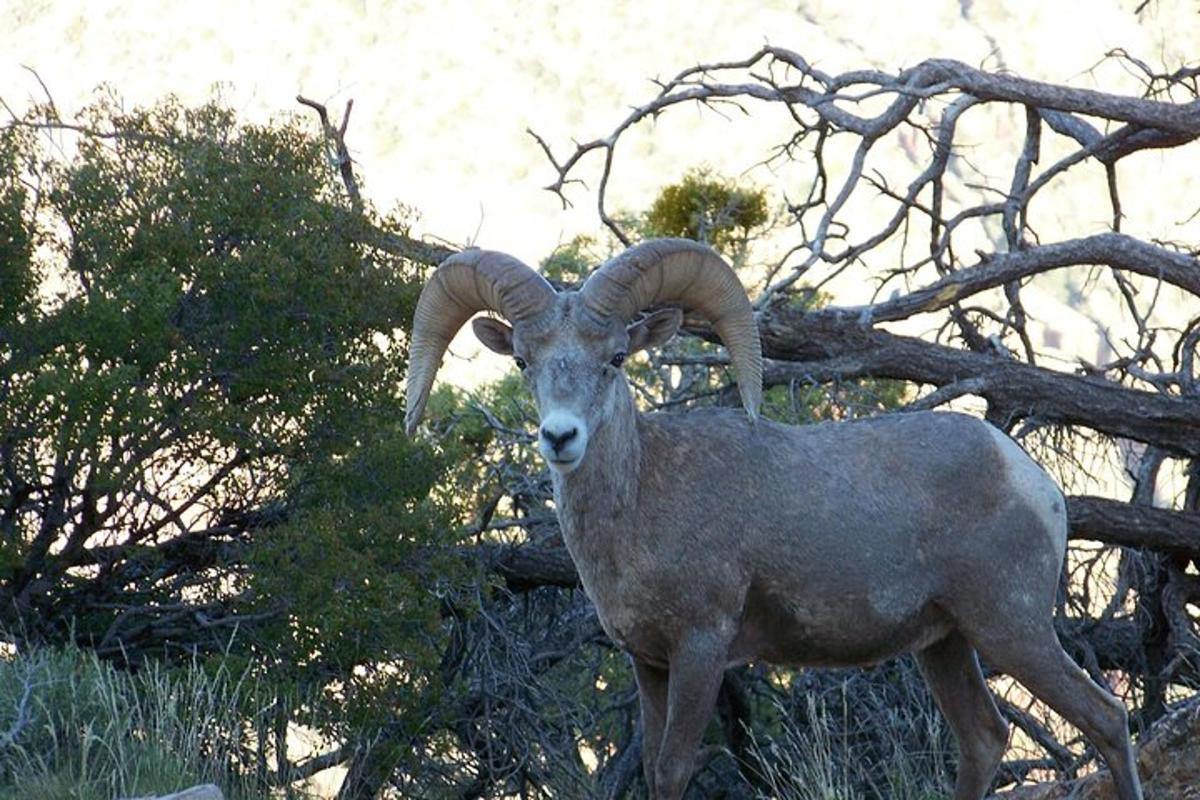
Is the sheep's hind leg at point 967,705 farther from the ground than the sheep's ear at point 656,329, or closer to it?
closer to it

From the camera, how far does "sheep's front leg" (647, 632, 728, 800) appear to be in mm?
6637

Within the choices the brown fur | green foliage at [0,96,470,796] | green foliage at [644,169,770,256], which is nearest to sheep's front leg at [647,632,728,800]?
the brown fur

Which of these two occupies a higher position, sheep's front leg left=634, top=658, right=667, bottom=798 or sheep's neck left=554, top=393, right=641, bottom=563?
sheep's neck left=554, top=393, right=641, bottom=563

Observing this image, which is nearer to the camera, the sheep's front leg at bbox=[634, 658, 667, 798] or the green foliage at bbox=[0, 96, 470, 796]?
the sheep's front leg at bbox=[634, 658, 667, 798]

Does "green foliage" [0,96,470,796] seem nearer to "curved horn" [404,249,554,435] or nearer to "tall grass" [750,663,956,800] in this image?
"curved horn" [404,249,554,435]

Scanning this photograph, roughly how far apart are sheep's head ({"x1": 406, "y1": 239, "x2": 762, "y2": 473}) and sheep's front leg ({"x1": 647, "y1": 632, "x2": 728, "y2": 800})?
2.77 feet

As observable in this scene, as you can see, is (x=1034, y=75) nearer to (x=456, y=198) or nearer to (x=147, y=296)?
(x=456, y=198)

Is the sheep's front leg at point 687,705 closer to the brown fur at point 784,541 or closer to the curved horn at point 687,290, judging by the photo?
the brown fur at point 784,541

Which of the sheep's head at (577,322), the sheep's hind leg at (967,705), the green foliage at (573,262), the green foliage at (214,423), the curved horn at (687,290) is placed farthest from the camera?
the green foliage at (573,262)

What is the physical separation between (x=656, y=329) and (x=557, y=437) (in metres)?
1.10

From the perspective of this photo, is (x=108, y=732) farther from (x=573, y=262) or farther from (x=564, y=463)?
(x=573, y=262)

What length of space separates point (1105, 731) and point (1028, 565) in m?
0.68

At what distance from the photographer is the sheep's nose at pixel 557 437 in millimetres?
6223

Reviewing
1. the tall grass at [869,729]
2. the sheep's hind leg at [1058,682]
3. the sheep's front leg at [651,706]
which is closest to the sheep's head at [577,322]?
the sheep's front leg at [651,706]
